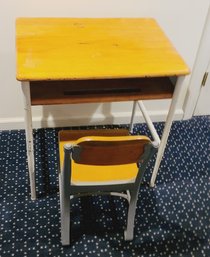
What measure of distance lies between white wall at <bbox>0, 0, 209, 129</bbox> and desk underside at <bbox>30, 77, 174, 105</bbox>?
522mm

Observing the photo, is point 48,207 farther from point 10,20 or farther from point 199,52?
point 199,52

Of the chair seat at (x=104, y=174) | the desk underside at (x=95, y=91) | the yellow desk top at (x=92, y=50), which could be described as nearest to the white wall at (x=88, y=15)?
the yellow desk top at (x=92, y=50)

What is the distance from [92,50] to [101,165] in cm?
51

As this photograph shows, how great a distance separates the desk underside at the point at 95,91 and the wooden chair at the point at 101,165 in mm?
172

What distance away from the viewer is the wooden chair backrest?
3.52 feet

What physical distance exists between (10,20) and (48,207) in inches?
38.8

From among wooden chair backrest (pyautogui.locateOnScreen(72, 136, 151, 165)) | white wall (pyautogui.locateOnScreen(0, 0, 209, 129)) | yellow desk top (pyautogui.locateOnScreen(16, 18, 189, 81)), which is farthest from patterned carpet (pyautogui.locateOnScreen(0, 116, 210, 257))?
yellow desk top (pyautogui.locateOnScreen(16, 18, 189, 81))

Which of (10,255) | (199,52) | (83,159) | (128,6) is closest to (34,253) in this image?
(10,255)

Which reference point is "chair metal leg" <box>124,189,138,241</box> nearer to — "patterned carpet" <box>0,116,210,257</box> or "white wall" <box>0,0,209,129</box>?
"patterned carpet" <box>0,116,210,257</box>

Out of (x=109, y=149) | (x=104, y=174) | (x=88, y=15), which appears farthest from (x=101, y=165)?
(x=88, y=15)

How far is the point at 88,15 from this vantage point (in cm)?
176

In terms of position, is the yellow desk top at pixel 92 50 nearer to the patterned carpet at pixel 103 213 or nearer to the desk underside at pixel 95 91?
the desk underside at pixel 95 91

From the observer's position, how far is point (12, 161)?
6.38 feet

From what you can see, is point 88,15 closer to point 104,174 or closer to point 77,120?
point 77,120
